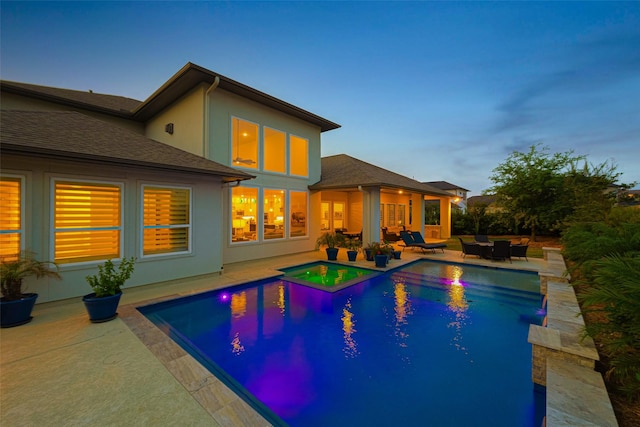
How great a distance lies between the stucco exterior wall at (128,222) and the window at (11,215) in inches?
4.3

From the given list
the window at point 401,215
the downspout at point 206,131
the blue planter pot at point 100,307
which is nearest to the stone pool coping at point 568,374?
the blue planter pot at point 100,307

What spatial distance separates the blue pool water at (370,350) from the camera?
126 inches

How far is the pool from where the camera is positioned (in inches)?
328

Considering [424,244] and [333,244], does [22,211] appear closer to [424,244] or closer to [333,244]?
[333,244]

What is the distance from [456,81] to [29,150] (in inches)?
801

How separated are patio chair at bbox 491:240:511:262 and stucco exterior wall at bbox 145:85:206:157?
12949mm

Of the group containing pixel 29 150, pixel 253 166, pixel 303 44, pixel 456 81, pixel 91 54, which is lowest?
pixel 29 150

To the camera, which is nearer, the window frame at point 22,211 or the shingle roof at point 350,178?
the window frame at point 22,211

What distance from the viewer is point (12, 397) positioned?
10.2ft

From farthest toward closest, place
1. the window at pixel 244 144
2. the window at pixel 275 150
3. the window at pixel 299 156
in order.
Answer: the window at pixel 299 156
the window at pixel 275 150
the window at pixel 244 144

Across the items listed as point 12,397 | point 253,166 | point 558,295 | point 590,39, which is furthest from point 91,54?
point 590,39

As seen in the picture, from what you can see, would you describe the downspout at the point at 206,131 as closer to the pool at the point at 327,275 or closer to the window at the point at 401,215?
the pool at the point at 327,275

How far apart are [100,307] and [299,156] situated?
1047 centimetres

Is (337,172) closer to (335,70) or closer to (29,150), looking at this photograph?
(335,70)
